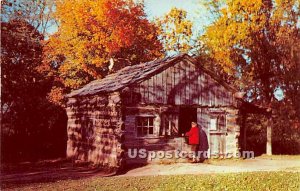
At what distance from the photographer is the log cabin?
19.1m

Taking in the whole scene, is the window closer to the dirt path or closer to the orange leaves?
the dirt path

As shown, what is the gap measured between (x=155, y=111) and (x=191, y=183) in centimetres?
661

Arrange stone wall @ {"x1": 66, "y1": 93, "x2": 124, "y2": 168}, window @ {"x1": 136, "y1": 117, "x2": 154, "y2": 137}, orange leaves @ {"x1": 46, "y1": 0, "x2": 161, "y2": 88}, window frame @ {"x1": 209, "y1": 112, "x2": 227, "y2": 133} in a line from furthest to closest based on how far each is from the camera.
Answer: orange leaves @ {"x1": 46, "y1": 0, "x2": 161, "y2": 88} < window frame @ {"x1": 209, "y1": 112, "x2": 227, "y2": 133} < window @ {"x1": 136, "y1": 117, "x2": 154, "y2": 137} < stone wall @ {"x1": 66, "y1": 93, "x2": 124, "y2": 168}

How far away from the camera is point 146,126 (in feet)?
65.1

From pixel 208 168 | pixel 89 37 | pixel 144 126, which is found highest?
pixel 89 37

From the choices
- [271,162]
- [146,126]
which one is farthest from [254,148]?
[146,126]

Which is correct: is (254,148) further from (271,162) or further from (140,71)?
(140,71)

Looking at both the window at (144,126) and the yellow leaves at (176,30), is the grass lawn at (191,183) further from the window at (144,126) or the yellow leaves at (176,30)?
the yellow leaves at (176,30)

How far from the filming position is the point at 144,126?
64.9ft

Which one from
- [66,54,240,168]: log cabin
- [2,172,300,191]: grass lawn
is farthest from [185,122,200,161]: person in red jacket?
[2,172,300,191]: grass lawn

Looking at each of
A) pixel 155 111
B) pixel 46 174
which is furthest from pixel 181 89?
pixel 46 174

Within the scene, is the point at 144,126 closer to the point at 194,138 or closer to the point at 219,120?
the point at 194,138

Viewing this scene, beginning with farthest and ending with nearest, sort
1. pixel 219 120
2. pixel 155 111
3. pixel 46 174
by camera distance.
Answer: pixel 219 120
pixel 155 111
pixel 46 174

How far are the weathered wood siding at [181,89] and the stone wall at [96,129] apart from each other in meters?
1.22
